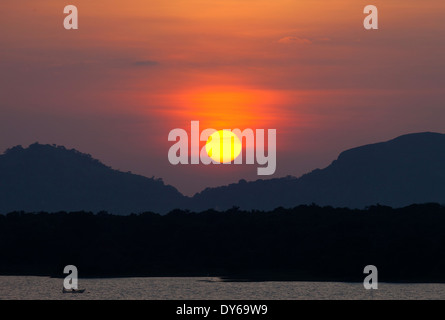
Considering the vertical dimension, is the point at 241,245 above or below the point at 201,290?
above

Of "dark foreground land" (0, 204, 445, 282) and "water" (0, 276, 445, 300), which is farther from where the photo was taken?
"dark foreground land" (0, 204, 445, 282)

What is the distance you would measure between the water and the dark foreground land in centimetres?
1521

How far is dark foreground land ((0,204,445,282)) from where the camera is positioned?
504 ft

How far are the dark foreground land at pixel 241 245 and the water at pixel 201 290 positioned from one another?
15.2 m

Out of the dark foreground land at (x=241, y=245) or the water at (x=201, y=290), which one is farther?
the dark foreground land at (x=241, y=245)

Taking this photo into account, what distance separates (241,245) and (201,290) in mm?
55704

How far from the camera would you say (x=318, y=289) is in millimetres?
121938

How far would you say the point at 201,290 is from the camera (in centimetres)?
11394

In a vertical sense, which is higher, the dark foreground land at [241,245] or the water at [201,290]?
the dark foreground land at [241,245]

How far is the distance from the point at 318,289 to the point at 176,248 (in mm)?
52317

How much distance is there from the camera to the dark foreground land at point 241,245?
154m

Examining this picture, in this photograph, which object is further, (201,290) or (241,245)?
(241,245)
